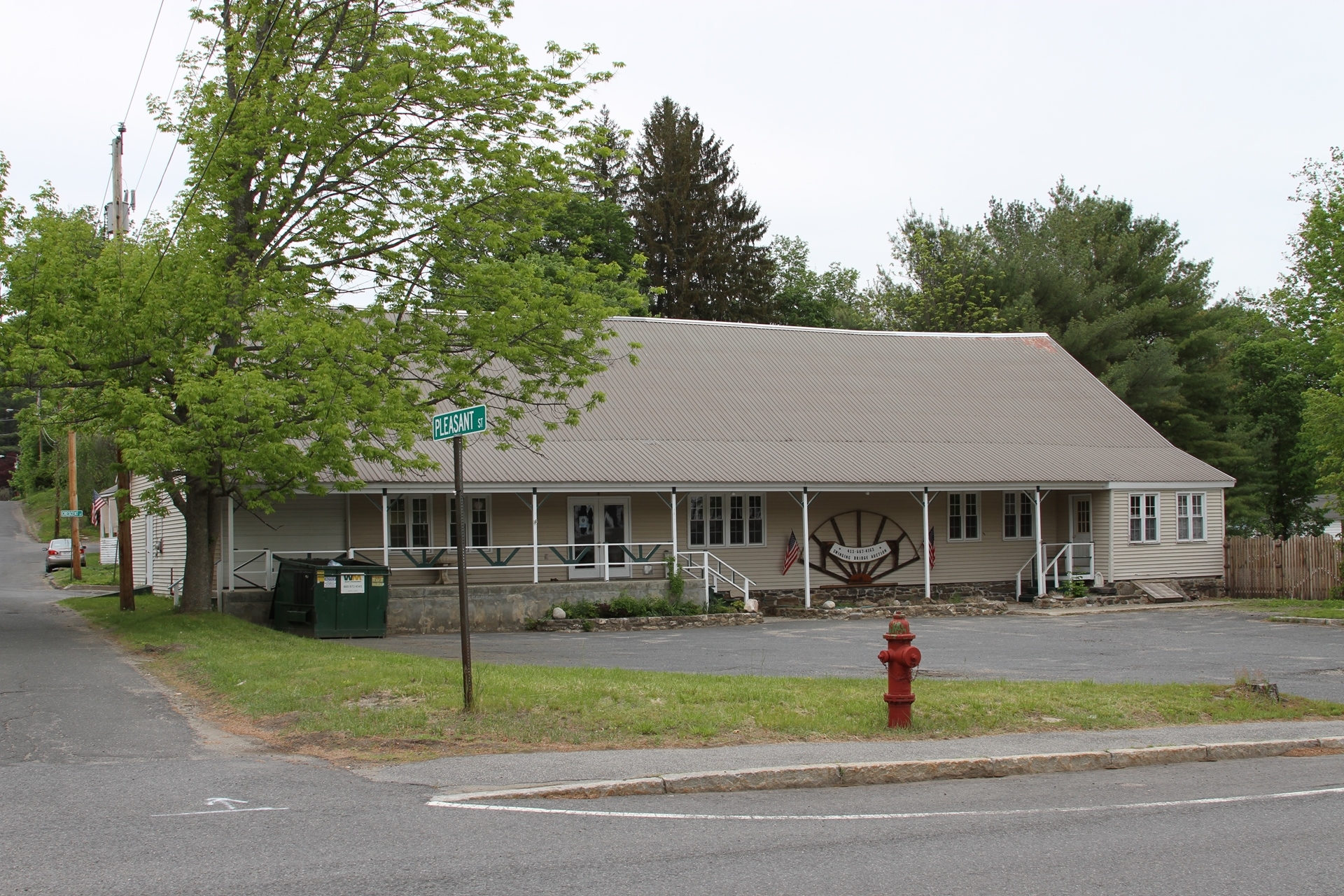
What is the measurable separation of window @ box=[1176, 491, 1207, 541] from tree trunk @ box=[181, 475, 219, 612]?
974 inches

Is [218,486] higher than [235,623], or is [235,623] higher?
[218,486]

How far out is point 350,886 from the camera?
244 inches

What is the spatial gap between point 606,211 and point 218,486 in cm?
3245

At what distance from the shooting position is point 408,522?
26.5 meters

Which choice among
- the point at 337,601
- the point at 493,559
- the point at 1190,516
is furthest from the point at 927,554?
the point at 337,601

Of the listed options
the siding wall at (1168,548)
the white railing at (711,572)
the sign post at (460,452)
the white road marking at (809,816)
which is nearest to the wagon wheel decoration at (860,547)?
the white railing at (711,572)

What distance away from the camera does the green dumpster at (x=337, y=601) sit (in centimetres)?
2109

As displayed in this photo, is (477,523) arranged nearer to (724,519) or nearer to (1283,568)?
Result: (724,519)

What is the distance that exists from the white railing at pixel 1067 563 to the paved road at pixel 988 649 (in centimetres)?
529

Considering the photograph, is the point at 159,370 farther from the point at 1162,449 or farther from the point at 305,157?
the point at 1162,449

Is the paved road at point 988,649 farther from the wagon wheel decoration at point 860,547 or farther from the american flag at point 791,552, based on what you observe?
the wagon wheel decoration at point 860,547

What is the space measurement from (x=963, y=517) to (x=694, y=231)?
83.8ft

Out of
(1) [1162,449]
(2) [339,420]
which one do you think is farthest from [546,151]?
(1) [1162,449]

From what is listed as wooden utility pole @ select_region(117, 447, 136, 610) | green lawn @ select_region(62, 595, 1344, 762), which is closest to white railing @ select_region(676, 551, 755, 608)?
wooden utility pole @ select_region(117, 447, 136, 610)
